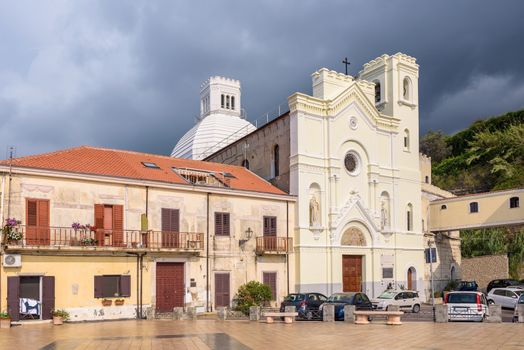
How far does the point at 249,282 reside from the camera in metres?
36.6

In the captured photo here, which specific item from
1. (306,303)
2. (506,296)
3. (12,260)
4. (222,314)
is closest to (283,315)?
(306,303)

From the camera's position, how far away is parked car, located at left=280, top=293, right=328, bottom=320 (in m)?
31.1

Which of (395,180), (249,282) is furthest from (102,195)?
(395,180)

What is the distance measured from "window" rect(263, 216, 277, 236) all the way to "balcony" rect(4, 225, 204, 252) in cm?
492

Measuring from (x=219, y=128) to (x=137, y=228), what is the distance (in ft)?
129

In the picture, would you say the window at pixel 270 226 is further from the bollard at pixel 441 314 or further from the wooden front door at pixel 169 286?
the bollard at pixel 441 314

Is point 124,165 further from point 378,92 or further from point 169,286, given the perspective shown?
point 378,92

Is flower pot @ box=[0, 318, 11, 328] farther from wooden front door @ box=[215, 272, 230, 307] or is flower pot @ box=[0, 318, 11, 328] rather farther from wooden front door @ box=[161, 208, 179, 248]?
wooden front door @ box=[215, 272, 230, 307]

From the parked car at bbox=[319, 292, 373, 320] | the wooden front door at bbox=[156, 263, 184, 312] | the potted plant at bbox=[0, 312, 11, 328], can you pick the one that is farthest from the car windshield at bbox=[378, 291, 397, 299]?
the potted plant at bbox=[0, 312, 11, 328]

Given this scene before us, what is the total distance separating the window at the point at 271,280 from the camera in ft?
125

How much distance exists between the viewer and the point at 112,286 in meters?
31.6

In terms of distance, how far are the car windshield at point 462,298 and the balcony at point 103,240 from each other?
14082mm

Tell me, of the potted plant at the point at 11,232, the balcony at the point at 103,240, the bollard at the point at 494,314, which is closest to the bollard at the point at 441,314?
the bollard at the point at 494,314

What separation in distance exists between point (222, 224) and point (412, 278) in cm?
1788
